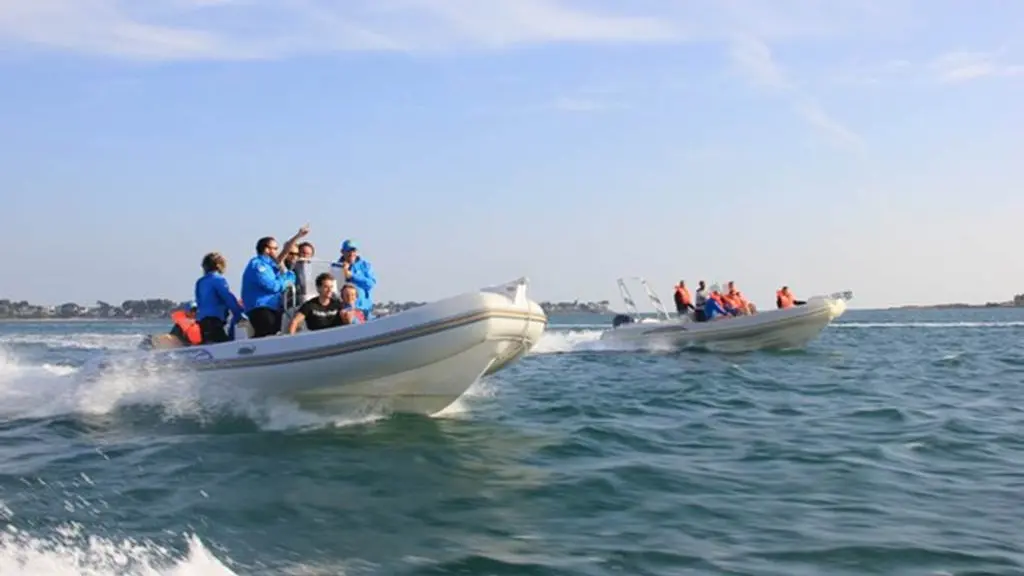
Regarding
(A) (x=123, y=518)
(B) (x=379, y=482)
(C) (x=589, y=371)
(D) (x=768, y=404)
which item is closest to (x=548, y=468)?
(B) (x=379, y=482)

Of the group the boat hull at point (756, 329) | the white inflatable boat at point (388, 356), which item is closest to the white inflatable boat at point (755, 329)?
the boat hull at point (756, 329)

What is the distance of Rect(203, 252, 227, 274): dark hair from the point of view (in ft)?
30.2

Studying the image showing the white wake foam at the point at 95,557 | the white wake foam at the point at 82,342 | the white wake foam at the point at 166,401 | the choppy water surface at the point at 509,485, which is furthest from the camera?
the white wake foam at the point at 82,342

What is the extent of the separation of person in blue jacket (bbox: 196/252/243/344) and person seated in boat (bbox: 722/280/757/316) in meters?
14.1

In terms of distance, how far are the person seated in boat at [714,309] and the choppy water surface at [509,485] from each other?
10063mm

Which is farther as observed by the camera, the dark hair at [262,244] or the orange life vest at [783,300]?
the orange life vest at [783,300]

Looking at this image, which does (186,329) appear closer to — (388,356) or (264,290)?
(264,290)

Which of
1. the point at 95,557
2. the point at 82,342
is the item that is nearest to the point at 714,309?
the point at 95,557

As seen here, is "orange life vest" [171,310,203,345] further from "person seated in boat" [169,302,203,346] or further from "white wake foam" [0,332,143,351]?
"white wake foam" [0,332,143,351]

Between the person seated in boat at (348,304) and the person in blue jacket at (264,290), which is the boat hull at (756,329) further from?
the person in blue jacket at (264,290)

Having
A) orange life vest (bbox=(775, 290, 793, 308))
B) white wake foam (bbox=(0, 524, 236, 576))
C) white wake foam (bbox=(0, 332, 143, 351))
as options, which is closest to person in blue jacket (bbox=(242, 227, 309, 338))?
white wake foam (bbox=(0, 524, 236, 576))

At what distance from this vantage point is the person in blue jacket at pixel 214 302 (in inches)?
362

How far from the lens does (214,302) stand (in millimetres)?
9305

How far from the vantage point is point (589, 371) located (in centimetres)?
1595
